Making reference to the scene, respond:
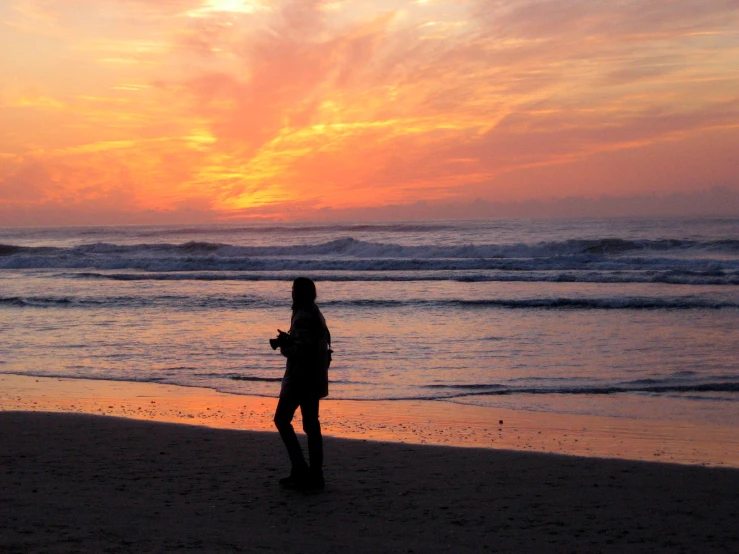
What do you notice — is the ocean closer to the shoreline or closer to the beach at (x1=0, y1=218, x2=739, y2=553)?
the beach at (x1=0, y1=218, x2=739, y2=553)

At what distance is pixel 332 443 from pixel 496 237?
175 ft

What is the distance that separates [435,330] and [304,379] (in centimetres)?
1014

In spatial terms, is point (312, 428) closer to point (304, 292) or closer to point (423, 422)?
point (304, 292)

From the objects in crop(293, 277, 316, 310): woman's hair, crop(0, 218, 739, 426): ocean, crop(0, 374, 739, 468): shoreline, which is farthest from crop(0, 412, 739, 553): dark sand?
crop(0, 218, 739, 426): ocean

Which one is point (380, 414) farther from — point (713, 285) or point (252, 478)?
A: point (713, 285)

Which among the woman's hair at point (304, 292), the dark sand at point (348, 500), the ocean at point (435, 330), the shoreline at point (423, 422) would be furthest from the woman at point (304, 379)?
the ocean at point (435, 330)

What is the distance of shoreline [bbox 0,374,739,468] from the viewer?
691 cm

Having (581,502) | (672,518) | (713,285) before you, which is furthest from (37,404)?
(713,285)

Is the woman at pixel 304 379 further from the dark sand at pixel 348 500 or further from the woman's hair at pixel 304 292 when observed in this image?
the dark sand at pixel 348 500

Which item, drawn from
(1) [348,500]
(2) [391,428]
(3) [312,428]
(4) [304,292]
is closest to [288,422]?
(3) [312,428]

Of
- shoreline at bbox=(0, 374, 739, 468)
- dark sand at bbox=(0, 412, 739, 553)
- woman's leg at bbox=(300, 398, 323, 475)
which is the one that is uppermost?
woman's leg at bbox=(300, 398, 323, 475)

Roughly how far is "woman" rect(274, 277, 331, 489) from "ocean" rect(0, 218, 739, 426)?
3746 mm

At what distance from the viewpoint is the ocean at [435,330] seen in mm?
9961

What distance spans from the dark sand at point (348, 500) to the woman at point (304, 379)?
0.66ft
